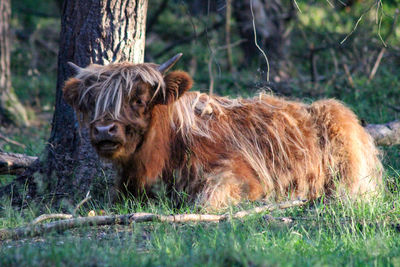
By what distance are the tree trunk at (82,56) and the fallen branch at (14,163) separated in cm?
17

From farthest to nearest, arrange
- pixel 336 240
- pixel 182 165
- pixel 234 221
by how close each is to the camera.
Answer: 1. pixel 182 165
2. pixel 234 221
3. pixel 336 240

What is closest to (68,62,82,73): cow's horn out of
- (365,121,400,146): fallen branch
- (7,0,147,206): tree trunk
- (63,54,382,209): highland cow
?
(63,54,382,209): highland cow

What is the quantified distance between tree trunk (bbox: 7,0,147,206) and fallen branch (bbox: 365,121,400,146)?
266 cm

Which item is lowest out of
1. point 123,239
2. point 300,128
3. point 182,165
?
point 123,239

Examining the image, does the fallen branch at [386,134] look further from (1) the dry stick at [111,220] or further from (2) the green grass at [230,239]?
(1) the dry stick at [111,220]

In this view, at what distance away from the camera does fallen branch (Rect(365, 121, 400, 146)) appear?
19.9 feet

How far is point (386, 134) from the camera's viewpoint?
609 centimetres

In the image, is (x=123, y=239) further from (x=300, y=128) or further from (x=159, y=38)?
(x=159, y=38)

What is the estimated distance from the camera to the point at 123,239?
12.0 feet

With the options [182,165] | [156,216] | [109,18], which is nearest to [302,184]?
[182,165]

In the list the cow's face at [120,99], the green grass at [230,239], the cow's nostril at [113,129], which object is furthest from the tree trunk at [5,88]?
the cow's nostril at [113,129]

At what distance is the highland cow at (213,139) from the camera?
14.9 feet

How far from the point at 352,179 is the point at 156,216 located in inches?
93.9

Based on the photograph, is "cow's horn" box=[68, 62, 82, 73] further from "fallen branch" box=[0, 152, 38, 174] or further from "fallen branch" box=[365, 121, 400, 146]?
"fallen branch" box=[365, 121, 400, 146]
